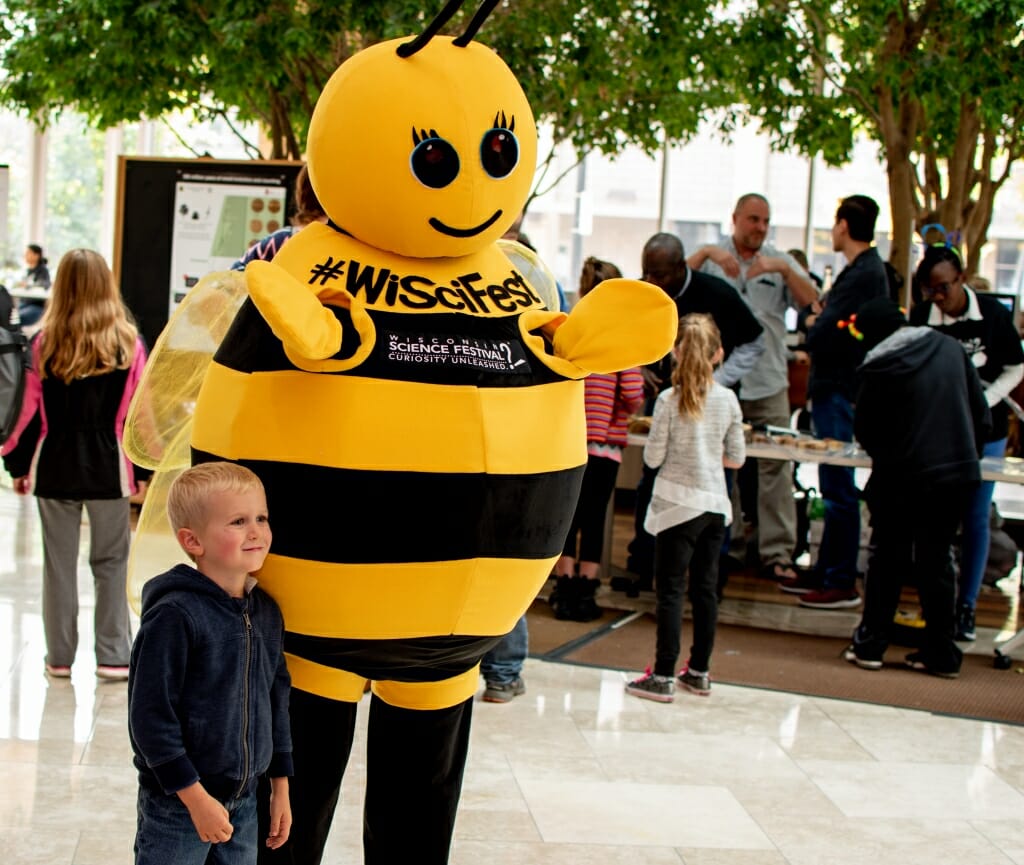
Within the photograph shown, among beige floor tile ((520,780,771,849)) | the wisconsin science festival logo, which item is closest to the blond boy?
the wisconsin science festival logo

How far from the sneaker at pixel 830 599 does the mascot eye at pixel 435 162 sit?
500cm

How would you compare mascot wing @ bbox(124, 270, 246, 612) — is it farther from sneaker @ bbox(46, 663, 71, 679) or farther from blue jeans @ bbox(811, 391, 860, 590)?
blue jeans @ bbox(811, 391, 860, 590)

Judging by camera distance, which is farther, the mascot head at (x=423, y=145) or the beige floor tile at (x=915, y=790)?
the beige floor tile at (x=915, y=790)

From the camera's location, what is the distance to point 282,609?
8.59 feet

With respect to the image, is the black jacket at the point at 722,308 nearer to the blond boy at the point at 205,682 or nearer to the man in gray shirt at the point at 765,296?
the man in gray shirt at the point at 765,296

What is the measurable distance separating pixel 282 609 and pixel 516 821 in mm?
1574

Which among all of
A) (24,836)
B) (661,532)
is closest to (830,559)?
(661,532)

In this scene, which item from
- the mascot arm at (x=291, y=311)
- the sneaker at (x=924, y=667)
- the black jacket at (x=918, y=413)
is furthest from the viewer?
the sneaker at (x=924, y=667)

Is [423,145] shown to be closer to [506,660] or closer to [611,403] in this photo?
[506,660]

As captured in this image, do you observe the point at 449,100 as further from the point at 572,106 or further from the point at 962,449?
the point at 572,106

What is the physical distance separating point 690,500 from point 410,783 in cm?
255

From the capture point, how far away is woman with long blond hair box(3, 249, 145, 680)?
15.7 feet

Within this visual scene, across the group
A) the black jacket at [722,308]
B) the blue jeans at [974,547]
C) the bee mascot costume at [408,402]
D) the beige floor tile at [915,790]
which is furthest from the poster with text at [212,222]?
the bee mascot costume at [408,402]

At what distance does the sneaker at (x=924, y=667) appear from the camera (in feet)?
19.5
